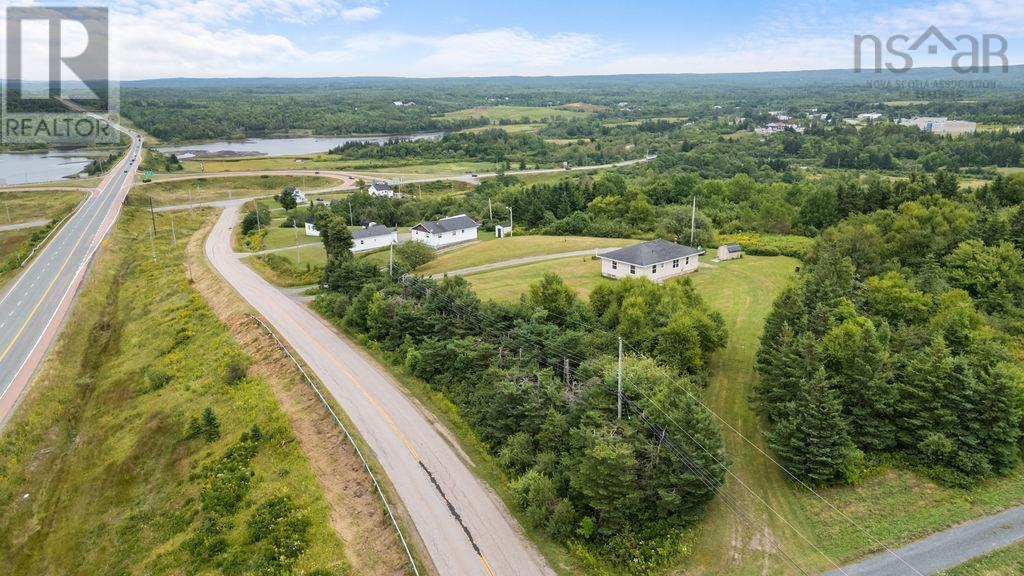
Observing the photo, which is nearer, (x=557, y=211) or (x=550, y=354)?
(x=550, y=354)

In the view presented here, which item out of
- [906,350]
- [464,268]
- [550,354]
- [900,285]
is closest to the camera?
[906,350]

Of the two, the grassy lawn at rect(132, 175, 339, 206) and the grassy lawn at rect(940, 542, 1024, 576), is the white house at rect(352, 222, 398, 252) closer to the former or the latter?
the grassy lawn at rect(132, 175, 339, 206)

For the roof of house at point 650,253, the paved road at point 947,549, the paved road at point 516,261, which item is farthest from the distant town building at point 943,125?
the paved road at point 947,549

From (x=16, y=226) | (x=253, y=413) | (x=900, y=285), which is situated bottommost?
(x=253, y=413)

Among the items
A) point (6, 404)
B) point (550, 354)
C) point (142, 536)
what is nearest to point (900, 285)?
point (550, 354)

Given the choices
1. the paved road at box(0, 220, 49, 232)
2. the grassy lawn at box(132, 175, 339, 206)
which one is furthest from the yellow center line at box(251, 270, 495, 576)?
the grassy lawn at box(132, 175, 339, 206)

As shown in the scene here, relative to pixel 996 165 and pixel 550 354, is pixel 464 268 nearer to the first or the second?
pixel 550 354
